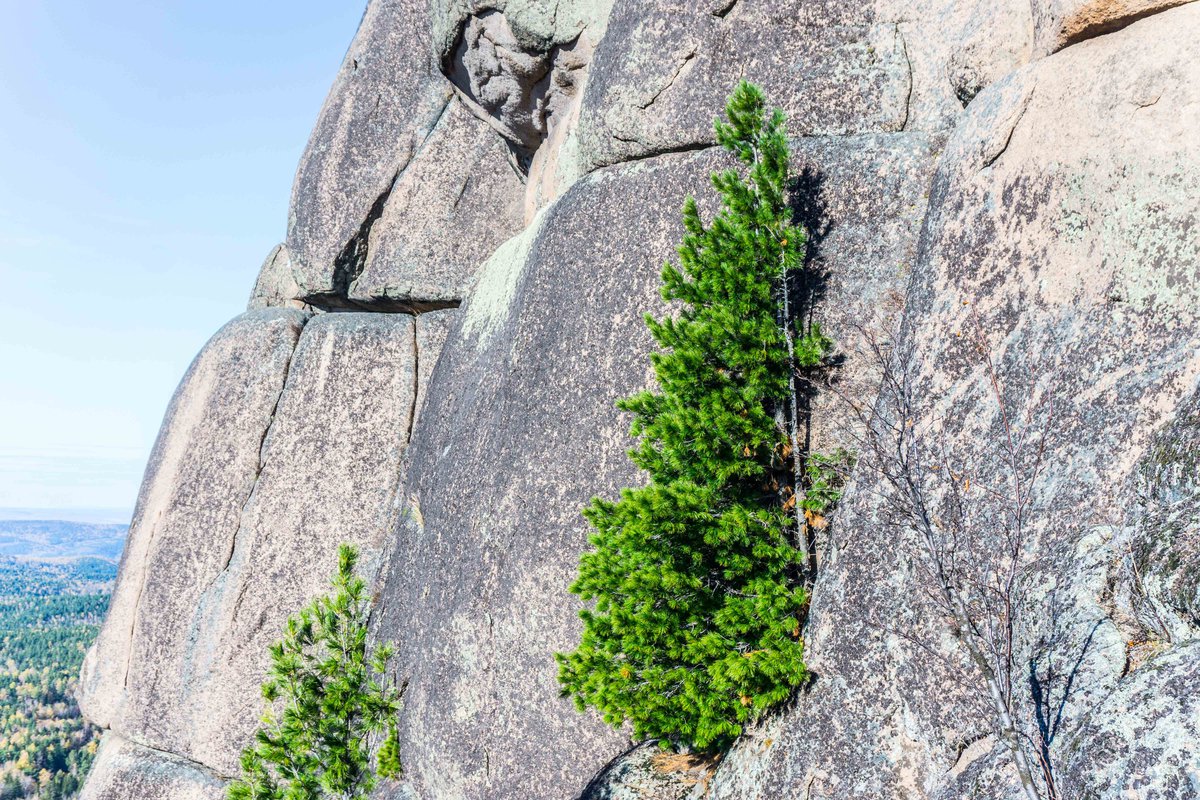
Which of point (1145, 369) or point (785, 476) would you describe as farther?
point (785, 476)

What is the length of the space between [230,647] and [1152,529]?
49.1ft

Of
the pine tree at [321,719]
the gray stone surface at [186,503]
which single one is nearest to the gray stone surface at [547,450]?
the pine tree at [321,719]

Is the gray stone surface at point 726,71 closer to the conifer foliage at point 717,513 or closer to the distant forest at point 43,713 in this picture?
the conifer foliage at point 717,513

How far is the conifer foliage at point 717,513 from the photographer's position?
788 centimetres

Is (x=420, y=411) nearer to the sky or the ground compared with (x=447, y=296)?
nearer to the ground

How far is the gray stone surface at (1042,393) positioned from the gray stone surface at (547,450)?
1451 mm

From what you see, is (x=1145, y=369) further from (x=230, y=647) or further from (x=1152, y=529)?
(x=230, y=647)

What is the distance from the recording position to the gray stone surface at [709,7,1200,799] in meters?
5.58

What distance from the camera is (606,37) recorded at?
42.7ft

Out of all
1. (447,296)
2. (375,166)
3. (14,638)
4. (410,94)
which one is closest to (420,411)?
(447,296)

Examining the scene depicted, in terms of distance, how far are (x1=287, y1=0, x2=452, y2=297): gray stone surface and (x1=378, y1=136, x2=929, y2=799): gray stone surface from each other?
5513mm

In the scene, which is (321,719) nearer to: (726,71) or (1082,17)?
(726,71)

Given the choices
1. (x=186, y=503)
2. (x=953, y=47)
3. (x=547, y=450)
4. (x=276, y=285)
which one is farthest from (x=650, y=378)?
(x=276, y=285)

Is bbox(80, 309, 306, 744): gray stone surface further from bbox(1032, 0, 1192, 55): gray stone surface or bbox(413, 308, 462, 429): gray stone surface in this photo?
bbox(1032, 0, 1192, 55): gray stone surface
